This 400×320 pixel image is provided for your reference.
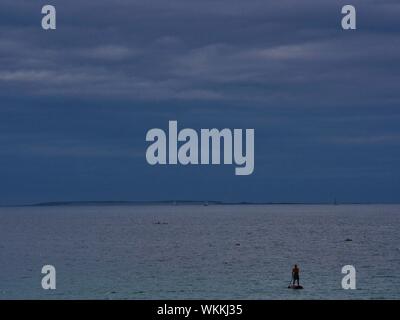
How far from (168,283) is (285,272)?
19785 millimetres

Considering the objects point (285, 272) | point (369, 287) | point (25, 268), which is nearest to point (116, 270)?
point (25, 268)

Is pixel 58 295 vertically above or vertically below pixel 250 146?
below

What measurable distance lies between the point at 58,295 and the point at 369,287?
32835 millimetres

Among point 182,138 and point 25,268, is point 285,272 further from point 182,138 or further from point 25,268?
point 182,138

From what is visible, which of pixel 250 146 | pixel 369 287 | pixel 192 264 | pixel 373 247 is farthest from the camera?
pixel 373 247

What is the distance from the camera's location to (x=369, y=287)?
260 ft

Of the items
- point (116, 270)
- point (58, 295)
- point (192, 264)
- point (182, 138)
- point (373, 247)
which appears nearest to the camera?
point (182, 138)
